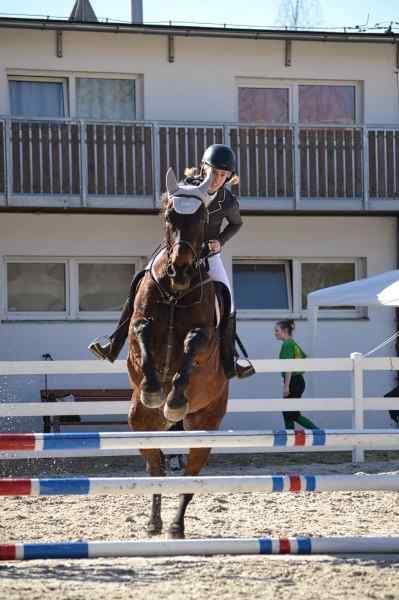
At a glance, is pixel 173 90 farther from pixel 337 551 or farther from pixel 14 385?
pixel 337 551

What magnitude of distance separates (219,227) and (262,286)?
11503 millimetres

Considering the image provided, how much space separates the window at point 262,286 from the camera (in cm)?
2050

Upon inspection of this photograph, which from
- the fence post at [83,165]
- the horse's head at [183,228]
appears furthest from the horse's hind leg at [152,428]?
the fence post at [83,165]

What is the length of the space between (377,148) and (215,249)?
1194 cm

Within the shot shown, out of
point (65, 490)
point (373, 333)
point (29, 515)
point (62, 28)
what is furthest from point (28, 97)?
point (65, 490)

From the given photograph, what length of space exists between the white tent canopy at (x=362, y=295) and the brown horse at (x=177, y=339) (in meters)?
7.29

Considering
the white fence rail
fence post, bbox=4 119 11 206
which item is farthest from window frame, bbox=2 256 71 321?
the white fence rail

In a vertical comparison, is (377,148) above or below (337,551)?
above

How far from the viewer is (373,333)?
68.1 ft

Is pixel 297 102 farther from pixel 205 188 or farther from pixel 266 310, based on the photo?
pixel 205 188

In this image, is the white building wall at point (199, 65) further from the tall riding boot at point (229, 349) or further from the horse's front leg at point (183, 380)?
the horse's front leg at point (183, 380)

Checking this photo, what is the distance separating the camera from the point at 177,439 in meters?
7.35

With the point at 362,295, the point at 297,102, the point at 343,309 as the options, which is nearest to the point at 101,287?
the point at 343,309

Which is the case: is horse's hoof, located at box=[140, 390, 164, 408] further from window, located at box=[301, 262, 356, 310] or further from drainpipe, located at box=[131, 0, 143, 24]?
drainpipe, located at box=[131, 0, 143, 24]
